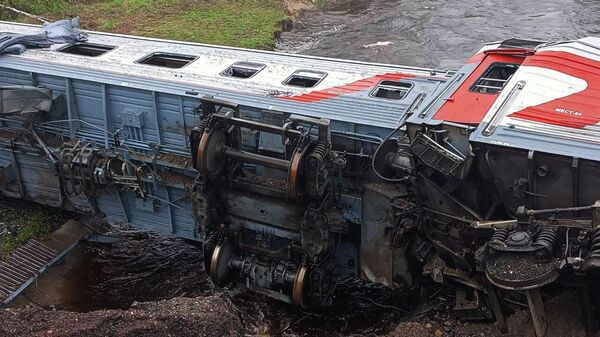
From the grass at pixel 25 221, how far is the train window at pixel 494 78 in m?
7.15

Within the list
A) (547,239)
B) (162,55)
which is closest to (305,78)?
(162,55)

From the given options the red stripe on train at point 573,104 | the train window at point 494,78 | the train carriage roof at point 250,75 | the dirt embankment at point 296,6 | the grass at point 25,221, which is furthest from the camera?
the dirt embankment at point 296,6

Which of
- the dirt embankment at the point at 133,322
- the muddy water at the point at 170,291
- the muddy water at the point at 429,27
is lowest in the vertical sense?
the muddy water at the point at 170,291

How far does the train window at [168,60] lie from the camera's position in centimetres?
1078

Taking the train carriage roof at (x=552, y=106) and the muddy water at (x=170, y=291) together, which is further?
the muddy water at (x=170, y=291)

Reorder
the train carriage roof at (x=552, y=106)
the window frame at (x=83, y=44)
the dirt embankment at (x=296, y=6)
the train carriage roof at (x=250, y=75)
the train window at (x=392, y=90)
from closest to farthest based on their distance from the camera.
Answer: the train carriage roof at (x=552, y=106), the train carriage roof at (x=250, y=75), the train window at (x=392, y=90), the window frame at (x=83, y=44), the dirt embankment at (x=296, y=6)

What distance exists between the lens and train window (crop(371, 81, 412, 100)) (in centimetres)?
913

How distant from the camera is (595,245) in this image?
5930 millimetres

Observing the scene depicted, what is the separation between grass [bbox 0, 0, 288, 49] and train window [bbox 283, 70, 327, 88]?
10.1 meters

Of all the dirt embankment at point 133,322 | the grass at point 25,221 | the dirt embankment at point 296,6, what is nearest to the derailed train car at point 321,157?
the grass at point 25,221

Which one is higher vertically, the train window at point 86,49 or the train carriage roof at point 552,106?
the train carriage roof at point 552,106

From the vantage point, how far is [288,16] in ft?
78.4

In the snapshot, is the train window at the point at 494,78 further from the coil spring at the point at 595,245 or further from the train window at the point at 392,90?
the coil spring at the point at 595,245

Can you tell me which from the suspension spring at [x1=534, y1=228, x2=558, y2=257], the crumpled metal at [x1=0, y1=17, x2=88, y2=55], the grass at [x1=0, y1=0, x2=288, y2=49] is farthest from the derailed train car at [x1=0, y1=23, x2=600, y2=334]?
the grass at [x1=0, y1=0, x2=288, y2=49]
